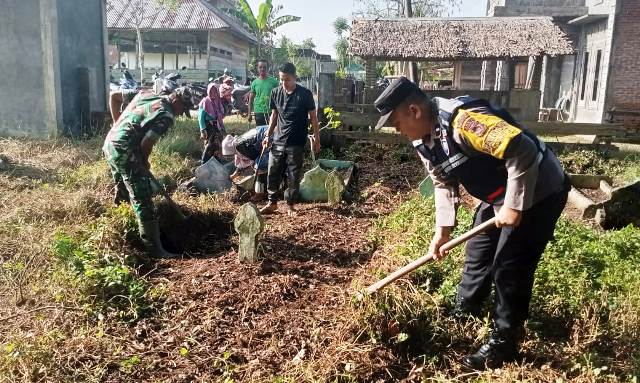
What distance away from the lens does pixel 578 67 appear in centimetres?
1753

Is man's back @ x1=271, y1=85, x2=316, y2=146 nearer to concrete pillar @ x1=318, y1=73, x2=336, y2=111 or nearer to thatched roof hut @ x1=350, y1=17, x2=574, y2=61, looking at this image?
concrete pillar @ x1=318, y1=73, x2=336, y2=111

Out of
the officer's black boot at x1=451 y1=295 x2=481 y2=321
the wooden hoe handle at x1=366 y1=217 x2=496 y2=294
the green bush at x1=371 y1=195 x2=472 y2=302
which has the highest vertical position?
the wooden hoe handle at x1=366 y1=217 x2=496 y2=294

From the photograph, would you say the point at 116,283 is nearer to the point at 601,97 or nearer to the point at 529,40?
the point at 529,40

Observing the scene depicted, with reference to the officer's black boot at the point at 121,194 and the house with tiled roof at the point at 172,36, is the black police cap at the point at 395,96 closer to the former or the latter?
the officer's black boot at the point at 121,194

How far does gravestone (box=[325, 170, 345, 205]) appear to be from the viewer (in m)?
6.26

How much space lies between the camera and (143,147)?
15.1 ft

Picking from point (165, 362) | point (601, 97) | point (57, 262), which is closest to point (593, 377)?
point (165, 362)

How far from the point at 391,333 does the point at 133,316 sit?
68.2 inches

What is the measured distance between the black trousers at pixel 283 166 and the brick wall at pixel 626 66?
12.6 m

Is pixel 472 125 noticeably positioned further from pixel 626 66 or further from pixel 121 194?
pixel 626 66

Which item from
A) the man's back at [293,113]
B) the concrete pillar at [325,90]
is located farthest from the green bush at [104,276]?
the concrete pillar at [325,90]

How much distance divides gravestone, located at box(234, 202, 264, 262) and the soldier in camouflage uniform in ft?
2.96

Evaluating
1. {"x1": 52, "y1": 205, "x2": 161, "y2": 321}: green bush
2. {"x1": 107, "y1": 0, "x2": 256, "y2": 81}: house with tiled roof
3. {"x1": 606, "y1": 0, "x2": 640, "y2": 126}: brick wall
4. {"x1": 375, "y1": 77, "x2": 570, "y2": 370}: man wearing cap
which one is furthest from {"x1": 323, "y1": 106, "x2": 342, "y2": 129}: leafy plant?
{"x1": 107, "y1": 0, "x2": 256, "y2": 81}: house with tiled roof

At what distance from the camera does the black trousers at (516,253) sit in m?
2.67
